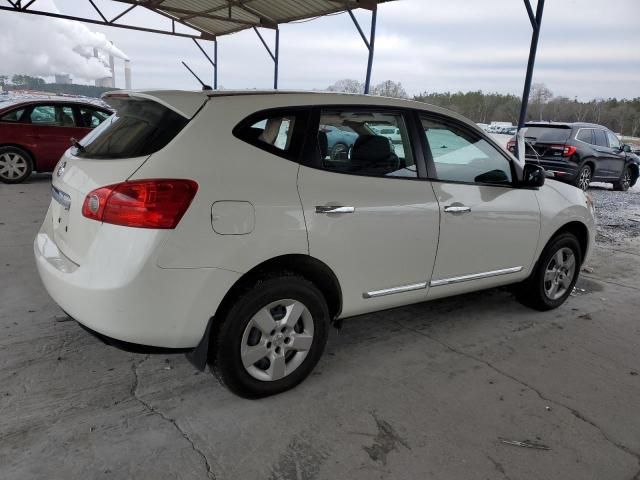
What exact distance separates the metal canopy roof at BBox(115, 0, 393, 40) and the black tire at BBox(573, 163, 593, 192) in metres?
6.45

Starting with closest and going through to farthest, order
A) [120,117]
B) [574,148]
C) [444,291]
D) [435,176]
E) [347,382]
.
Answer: [120,117] → [347,382] → [435,176] → [444,291] → [574,148]

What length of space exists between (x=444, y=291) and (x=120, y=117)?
7.85ft

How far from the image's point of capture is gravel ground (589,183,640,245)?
7.91m

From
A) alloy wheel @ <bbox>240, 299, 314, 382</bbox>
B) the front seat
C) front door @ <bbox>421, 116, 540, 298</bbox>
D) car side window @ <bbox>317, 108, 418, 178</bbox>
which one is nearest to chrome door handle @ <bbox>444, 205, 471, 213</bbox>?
front door @ <bbox>421, 116, 540, 298</bbox>

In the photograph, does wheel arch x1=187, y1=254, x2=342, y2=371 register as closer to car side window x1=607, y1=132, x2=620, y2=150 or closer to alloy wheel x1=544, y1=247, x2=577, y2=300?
alloy wheel x1=544, y1=247, x2=577, y2=300

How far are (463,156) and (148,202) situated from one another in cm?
227

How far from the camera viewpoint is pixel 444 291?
3475 millimetres

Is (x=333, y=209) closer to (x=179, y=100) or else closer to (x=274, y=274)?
(x=274, y=274)

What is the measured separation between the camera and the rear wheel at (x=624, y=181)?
13695 mm

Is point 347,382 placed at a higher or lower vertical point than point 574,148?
lower

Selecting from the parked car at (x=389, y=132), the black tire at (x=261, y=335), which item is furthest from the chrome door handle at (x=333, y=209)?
the parked car at (x=389, y=132)

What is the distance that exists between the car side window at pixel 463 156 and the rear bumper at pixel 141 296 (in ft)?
5.53

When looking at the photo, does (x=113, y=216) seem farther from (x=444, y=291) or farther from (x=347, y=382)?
(x=444, y=291)

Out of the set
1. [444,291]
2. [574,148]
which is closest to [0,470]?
[444,291]
